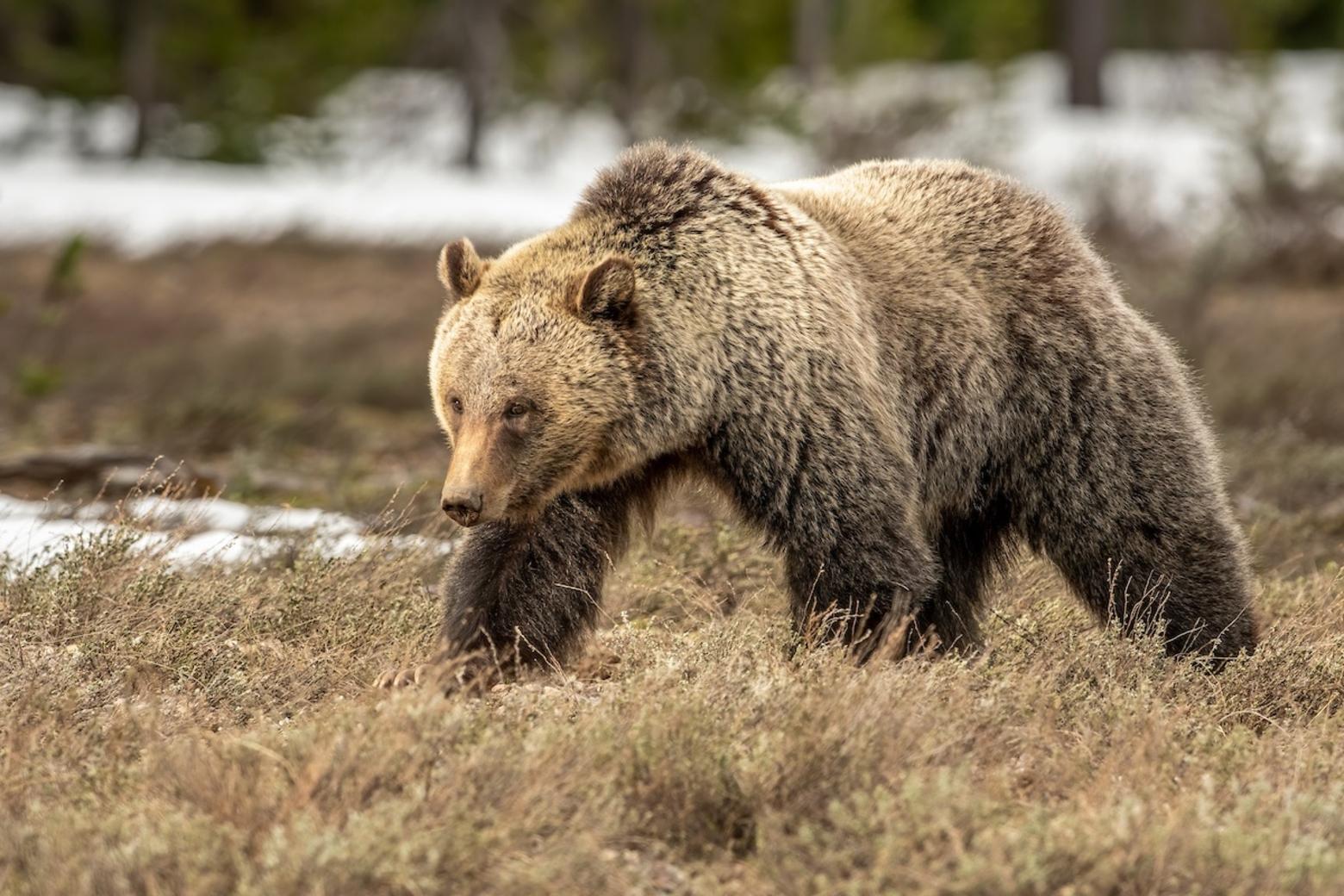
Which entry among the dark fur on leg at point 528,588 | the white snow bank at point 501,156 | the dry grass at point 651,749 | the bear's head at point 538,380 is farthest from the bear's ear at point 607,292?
the white snow bank at point 501,156

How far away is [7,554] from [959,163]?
3450mm

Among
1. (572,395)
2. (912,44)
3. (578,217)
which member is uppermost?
(578,217)

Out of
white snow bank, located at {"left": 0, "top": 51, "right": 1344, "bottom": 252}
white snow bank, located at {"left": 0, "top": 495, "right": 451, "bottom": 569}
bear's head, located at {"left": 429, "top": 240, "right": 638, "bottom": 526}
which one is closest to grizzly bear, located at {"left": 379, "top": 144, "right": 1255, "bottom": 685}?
bear's head, located at {"left": 429, "top": 240, "right": 638, "bottom": 526}

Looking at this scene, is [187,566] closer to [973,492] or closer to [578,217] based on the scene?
[578,217]

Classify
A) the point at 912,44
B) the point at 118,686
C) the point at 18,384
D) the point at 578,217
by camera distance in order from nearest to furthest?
1. the point at 118,686
2. the point at 578,217
3. the point at 18,384
4. the point at 912,44

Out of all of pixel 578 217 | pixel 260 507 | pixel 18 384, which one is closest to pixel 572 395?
pixel 578 217

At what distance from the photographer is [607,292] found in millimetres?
4965

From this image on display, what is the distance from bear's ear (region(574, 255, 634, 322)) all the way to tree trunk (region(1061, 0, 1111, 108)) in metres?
26.6

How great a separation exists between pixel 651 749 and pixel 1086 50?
2798 centimetres

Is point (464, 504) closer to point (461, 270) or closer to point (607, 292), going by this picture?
point (607, 292)

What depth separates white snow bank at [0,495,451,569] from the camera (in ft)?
19.1

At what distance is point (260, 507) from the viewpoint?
736 cm

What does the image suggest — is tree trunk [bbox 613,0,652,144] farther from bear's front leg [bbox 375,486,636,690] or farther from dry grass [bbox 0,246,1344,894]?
bear's front leg [bbox 375,486,636,690]

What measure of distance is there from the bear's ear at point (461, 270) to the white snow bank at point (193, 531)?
111cm
